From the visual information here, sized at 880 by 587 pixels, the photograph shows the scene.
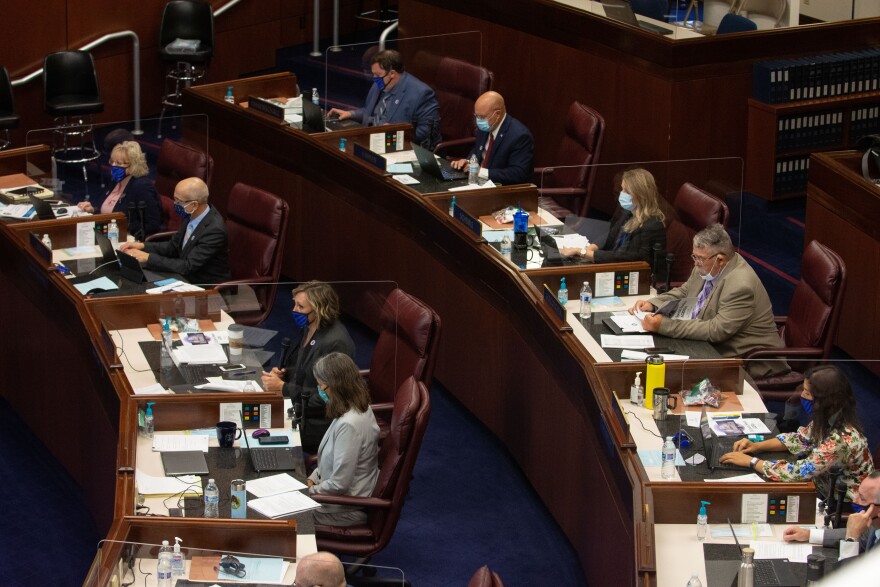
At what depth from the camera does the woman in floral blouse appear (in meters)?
4.17

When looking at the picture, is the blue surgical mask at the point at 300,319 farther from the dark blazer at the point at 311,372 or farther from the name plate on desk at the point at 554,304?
the name plate on desk at the point at 554,304

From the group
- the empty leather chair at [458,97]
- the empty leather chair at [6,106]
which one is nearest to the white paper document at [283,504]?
the empty leather chair at [458,97]

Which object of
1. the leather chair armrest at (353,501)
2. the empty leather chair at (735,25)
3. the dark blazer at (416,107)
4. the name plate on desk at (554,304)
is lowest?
the leather chair armrest at (353,501)

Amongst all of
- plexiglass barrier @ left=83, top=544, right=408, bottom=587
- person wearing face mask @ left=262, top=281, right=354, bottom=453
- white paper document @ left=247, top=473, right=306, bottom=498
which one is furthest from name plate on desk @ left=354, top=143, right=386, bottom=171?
plexiglass barrier @ left=83, top=544, right=408, bottom=587

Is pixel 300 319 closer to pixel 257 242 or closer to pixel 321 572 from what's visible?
pixel 257 242

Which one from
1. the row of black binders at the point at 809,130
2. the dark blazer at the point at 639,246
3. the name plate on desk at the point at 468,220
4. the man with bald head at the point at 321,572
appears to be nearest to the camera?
the man with bald head at the point at 321,572

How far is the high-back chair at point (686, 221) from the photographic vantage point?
19.4 ft

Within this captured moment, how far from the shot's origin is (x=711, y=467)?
4.30 m

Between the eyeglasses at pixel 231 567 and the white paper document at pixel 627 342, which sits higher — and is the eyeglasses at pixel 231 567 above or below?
below

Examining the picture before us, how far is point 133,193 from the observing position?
7.14 meters

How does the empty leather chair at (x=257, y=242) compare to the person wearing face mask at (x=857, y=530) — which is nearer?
the person wearing face mask at (x=857, y=530)

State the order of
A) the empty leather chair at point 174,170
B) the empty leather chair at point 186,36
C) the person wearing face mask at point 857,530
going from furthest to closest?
the empty leather chair at point 186,36 → the empty leather chair at point 174,170 → the person wearing face mask at point 857,530

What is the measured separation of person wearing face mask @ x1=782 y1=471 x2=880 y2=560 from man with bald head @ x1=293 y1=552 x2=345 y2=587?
1.43 metres

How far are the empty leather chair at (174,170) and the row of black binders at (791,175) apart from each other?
3.52 m
